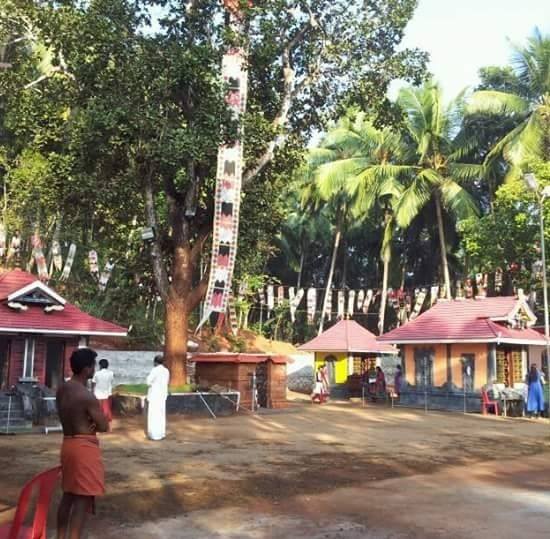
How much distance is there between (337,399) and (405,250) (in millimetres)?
14174

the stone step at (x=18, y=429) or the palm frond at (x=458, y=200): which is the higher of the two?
the palm frond at (x=458, y=200)

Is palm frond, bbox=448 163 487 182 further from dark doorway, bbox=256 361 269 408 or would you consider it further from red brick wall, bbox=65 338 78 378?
red brick wall, bbox=65 338 78 378

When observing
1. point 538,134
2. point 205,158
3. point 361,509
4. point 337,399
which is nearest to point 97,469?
point 361,509

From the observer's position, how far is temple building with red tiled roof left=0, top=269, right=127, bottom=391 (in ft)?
54.8

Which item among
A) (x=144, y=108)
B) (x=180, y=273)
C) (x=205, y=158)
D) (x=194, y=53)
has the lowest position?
(x=180, y=273)

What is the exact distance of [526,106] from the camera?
29828 millimetres

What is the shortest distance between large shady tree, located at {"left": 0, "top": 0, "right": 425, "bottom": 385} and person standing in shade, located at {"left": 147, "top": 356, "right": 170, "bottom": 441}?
5.27 meters

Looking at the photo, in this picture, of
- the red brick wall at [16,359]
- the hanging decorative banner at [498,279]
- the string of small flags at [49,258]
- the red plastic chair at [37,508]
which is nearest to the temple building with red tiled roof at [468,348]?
the hanging decorative banner at [498,279]

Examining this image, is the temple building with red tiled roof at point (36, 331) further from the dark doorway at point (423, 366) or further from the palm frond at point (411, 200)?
the palm frond at point (411, 200)

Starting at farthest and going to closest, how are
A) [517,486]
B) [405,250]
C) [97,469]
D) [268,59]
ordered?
[405,250]
[268,59]
[517,486]
[97,469]

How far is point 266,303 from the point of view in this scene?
129 ft

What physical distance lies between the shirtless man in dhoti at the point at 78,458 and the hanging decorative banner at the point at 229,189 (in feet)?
38.2

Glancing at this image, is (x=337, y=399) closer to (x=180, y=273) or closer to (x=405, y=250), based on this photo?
(x=180, y=273)

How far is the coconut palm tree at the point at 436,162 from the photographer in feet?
100
